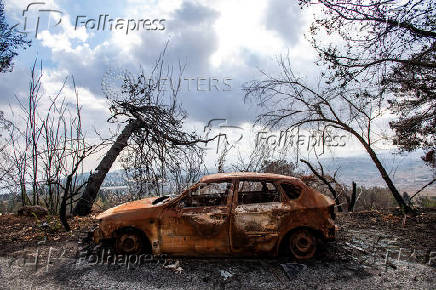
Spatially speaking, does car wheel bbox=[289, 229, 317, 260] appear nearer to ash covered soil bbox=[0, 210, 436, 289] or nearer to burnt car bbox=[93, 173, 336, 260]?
burnt car bbox=[93, 173, 336, 260]

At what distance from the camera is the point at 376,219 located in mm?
7734

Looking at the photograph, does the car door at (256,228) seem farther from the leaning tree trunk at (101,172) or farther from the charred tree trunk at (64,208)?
the leaning tree trunk at (101,172)

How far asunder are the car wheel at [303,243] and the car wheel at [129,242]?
8.68 feet

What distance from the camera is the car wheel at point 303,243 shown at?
4.60m

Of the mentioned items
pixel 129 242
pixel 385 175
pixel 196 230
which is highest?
pixel 385 175

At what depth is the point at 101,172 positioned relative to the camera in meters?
9.35

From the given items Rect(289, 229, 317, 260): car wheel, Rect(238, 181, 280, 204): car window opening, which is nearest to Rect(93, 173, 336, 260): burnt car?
Rect(289, 229, 317, 260): car wheel

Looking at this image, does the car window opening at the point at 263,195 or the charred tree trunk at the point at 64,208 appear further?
the charred tree trunk at the point at 64,208

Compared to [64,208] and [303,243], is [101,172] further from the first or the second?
[303,243]

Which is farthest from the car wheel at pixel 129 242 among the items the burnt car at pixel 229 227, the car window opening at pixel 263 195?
the car window opening at pixel 263 195

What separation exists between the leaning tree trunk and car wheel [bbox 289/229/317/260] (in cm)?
679

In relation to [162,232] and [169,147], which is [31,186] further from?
[162,232]

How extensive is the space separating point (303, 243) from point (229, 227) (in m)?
1.33

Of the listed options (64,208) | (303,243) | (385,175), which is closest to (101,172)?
(64,208)
